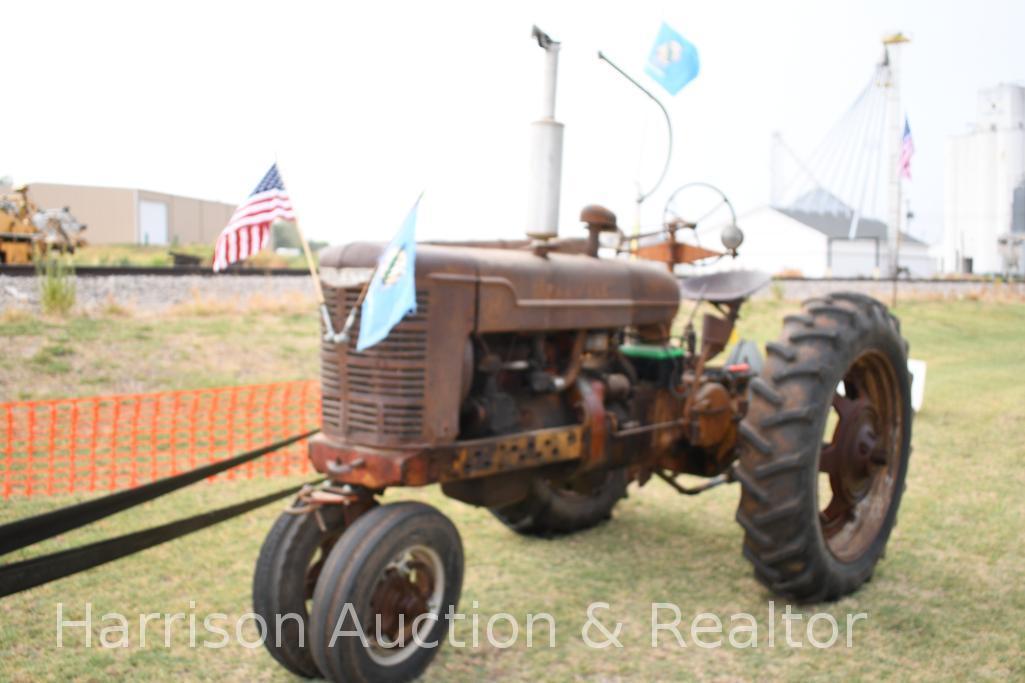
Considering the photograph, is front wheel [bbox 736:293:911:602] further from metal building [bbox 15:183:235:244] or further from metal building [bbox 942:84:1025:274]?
metal building [bbox 15:183:235:244]

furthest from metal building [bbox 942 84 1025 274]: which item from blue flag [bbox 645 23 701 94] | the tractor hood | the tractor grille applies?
the tractor grille

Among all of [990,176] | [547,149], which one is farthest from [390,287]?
[990,176]

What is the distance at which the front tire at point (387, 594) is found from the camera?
2895 millimetres

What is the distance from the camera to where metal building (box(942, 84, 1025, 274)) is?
5.24m

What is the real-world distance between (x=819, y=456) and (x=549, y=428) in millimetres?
1181

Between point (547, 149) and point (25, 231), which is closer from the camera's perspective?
point (547, 149)

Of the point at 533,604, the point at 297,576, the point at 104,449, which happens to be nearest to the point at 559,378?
the point at 533,604

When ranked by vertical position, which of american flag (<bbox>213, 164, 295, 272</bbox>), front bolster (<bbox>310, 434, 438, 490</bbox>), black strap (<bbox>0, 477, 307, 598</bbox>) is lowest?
black strap (<bbox>0, 477, 307, 598</bbox>)

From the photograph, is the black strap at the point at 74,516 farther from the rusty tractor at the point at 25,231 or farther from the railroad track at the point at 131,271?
the rusty tractor at the point at 25,231

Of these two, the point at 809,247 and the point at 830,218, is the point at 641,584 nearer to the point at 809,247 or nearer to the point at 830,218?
the point at 809,247

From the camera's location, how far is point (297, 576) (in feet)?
10.4

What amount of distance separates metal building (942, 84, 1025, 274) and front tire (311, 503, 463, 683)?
13.5 ft

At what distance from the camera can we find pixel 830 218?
1932 inches

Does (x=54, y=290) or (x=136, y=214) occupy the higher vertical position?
(x=136, y=214)
